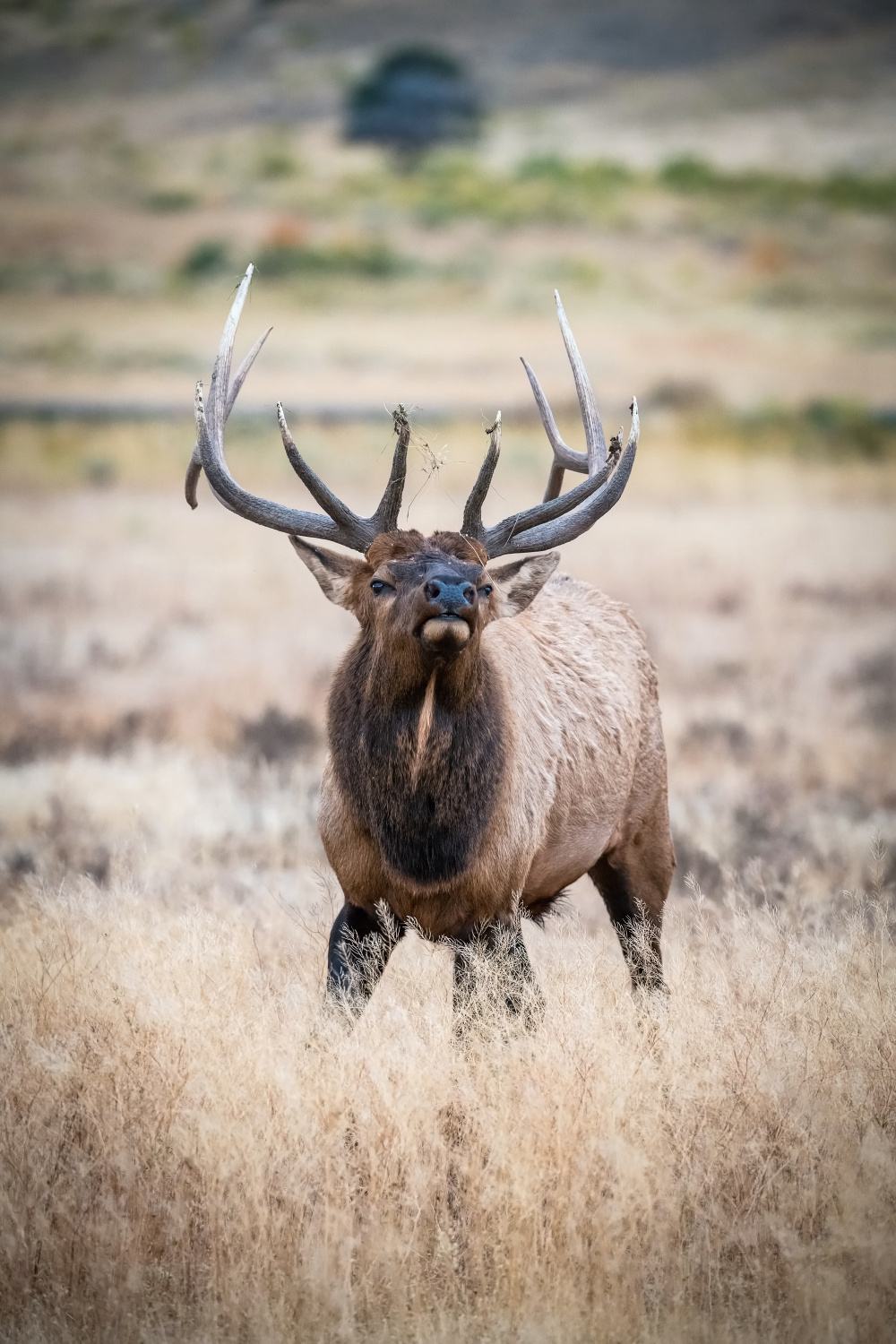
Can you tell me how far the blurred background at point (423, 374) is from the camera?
36.5 feet

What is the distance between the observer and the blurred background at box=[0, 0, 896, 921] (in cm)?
1112

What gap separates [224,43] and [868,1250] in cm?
11622

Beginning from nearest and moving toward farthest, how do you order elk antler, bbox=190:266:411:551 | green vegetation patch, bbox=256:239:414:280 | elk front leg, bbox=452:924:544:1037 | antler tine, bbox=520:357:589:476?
elk front leg, bbox=452:924:544:1037
elk antler, bbox=190:266:411:551
antler tine, bbox=520:357:589:476
green vegetation patch, bbox=256:239:414:280

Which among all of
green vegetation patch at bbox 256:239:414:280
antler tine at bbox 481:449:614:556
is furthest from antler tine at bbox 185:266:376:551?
green vegetation patch at bbox 256:239:414:280

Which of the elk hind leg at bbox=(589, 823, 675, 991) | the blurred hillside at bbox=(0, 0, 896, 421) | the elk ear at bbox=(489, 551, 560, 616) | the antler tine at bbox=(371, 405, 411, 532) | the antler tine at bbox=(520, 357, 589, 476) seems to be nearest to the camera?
the antler tine at bbox=(371, 405, 411, 532)

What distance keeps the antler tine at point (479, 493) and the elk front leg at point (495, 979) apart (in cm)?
151

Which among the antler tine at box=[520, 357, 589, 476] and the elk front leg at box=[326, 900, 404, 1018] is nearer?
the elk front leg at box=[326, 900, 404, 1018]

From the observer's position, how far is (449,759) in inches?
225

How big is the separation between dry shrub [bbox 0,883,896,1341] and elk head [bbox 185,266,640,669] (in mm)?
1448

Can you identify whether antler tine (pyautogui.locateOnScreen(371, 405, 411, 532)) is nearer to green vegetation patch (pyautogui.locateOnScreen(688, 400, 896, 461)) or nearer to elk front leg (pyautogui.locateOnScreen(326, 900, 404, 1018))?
elk front leg (pyautogui.locateOnScreen(326, 900, 404, 1018))

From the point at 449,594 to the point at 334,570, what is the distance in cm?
85

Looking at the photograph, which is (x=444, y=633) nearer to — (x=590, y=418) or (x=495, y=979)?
(x=495, y=979)

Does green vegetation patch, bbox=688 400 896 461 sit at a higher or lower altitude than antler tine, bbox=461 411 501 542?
higher

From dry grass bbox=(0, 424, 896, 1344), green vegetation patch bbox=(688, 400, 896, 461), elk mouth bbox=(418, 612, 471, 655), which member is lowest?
dry grass bbox=(0, 424, 896, 1344)
